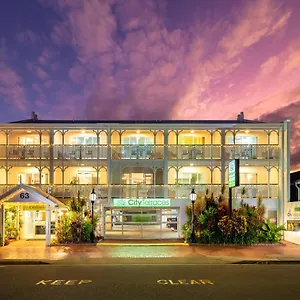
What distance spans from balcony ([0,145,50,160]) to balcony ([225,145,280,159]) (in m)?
14.8

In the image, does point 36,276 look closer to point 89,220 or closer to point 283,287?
point 283,287

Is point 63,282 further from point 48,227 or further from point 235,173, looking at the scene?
point 235,173

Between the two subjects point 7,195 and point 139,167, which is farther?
point 139,167

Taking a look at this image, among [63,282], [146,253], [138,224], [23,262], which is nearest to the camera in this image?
[63,282]

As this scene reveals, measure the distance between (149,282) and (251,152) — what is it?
21.2 metres

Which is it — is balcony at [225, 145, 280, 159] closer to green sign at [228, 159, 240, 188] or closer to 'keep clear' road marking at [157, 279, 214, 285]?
green sign at [228, 159, 240, 188]

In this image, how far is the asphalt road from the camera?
10.6 m

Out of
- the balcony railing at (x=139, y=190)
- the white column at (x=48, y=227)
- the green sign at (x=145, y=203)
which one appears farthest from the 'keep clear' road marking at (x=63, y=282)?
the balcony railing at (x=139, y=190)

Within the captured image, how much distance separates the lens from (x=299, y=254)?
1950 cm

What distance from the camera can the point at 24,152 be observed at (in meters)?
31.4

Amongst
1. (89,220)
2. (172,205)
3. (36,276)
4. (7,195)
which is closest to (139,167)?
(172,205)

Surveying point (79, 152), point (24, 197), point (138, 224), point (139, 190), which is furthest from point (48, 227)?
point (79, 152)

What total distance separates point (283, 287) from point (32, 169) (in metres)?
25.0

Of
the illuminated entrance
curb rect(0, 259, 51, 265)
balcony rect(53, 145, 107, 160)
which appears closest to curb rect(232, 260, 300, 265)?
curb rect(0, 259, 51, 265)
